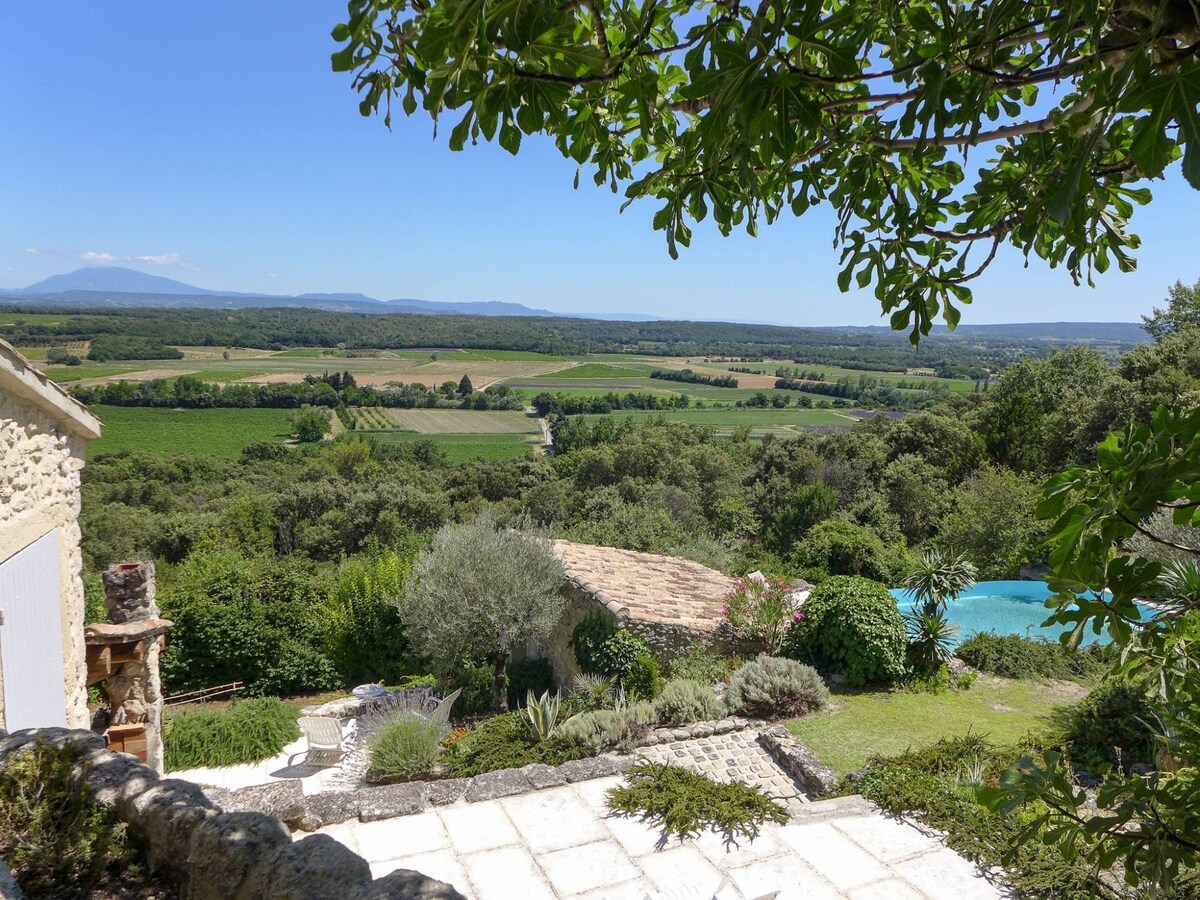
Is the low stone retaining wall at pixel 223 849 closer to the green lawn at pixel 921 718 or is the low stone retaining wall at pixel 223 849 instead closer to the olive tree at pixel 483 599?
the green lawn at pixel 921 718

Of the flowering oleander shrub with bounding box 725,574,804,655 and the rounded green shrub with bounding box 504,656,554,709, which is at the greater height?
the flowering oleander shrub with bounding box 725,574,804,655

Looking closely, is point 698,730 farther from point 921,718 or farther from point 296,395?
point 296,395

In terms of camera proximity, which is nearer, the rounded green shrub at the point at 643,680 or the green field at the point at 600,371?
the rounded green shrub at the point at 643,680

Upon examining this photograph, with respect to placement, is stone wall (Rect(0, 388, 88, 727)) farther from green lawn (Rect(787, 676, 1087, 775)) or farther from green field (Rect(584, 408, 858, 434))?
green field (Rect(584, 408, 858, 434))

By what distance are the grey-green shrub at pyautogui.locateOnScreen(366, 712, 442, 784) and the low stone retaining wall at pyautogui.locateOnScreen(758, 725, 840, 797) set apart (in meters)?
3.64

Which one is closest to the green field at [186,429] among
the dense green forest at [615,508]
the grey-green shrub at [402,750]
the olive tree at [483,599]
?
the dense green forest at [615,508]

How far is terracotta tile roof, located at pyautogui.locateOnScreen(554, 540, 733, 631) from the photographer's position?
408 inches

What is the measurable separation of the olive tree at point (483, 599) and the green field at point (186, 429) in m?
45.3

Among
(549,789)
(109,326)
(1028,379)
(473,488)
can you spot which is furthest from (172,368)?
(549,789)

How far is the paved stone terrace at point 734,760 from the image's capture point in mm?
6684

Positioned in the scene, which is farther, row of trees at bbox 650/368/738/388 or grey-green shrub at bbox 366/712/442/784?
row of trees at bbox 650/368/738/388

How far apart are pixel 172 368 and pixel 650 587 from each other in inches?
3357

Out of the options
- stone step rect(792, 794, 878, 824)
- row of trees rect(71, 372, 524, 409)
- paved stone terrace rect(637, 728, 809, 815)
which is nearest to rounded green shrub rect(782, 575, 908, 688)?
paved stone terrace rect(637, 728, 809, 815)

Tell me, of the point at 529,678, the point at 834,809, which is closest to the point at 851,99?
the point at 834,809
